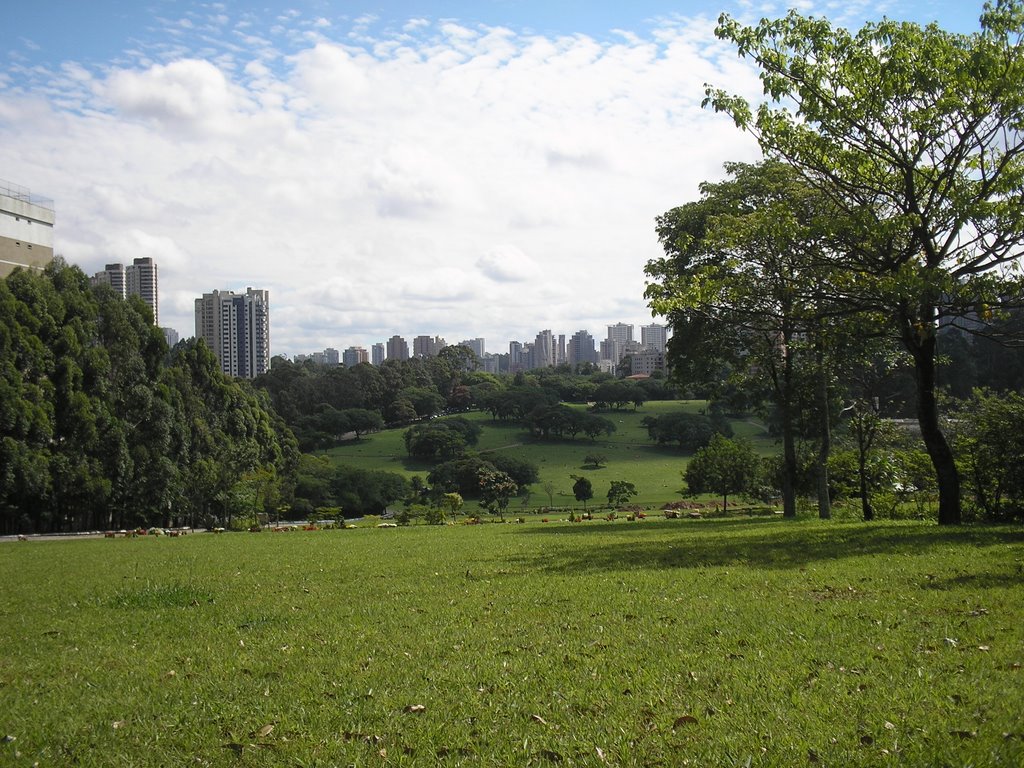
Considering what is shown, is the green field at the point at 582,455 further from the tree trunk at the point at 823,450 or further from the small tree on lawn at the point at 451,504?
the tree trunk at the point at 823,450

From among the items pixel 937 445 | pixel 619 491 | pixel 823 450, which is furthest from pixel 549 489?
pixel 937 445

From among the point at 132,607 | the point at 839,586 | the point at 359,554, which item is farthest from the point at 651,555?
the point at 132,607

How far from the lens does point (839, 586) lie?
921 cm

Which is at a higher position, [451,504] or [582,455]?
[582,455]

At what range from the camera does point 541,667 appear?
247 inches

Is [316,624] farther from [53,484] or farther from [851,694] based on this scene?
[53,484]

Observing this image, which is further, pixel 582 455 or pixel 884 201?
pixel 582 455

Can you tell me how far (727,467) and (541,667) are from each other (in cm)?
3794

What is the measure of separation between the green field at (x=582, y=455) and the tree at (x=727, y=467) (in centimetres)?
2312

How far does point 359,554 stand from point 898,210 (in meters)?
13.0

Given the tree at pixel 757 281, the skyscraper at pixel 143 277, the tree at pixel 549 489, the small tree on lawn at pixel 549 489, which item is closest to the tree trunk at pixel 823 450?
the tree at pixel 757 281

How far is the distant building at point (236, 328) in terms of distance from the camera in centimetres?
15412

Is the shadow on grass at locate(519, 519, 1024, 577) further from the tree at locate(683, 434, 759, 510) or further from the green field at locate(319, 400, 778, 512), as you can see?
the green field at locate(319, 400, 778, 512)

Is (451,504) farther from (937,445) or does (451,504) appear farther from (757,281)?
(937,445)
